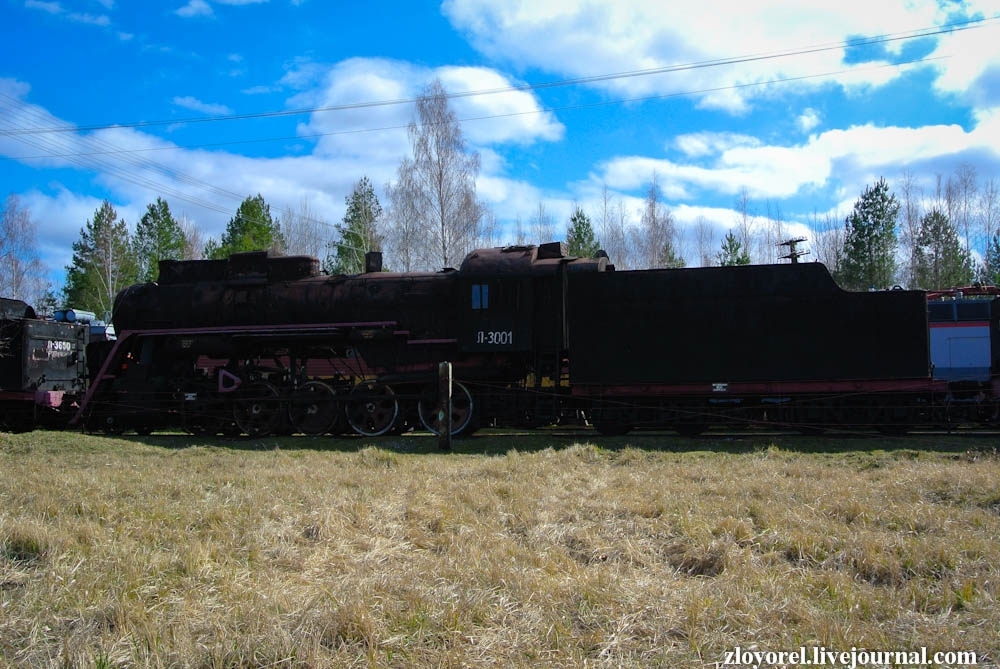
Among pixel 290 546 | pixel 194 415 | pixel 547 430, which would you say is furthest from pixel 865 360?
pixel 194 415

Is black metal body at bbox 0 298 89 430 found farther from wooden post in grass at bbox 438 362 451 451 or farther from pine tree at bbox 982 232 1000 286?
pine tree at bbox 982 232 1000 286

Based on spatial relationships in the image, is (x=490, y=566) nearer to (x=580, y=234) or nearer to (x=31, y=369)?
(x=31, y=369)

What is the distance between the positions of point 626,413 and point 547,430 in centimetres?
213

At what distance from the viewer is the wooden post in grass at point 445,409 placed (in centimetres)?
1103

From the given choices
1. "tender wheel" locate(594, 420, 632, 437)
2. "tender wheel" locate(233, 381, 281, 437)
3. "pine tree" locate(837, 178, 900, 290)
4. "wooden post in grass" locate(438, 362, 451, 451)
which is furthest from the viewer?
"pine tree" locate(837, 178, 900, 290)

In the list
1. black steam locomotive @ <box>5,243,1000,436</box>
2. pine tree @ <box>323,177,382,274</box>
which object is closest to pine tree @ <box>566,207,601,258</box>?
pine tree @ <box>323,177,382,274</box>

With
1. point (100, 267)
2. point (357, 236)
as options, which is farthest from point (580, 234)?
point (100, 267)

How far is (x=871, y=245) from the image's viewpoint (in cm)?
3634

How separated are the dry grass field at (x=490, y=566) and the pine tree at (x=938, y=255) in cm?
3832

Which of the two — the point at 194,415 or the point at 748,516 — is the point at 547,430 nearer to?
the point at 194,415

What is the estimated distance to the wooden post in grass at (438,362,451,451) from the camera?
11.0 meters

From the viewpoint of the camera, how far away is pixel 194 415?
13.5m

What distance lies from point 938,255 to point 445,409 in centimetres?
4090

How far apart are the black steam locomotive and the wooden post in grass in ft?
3.67
